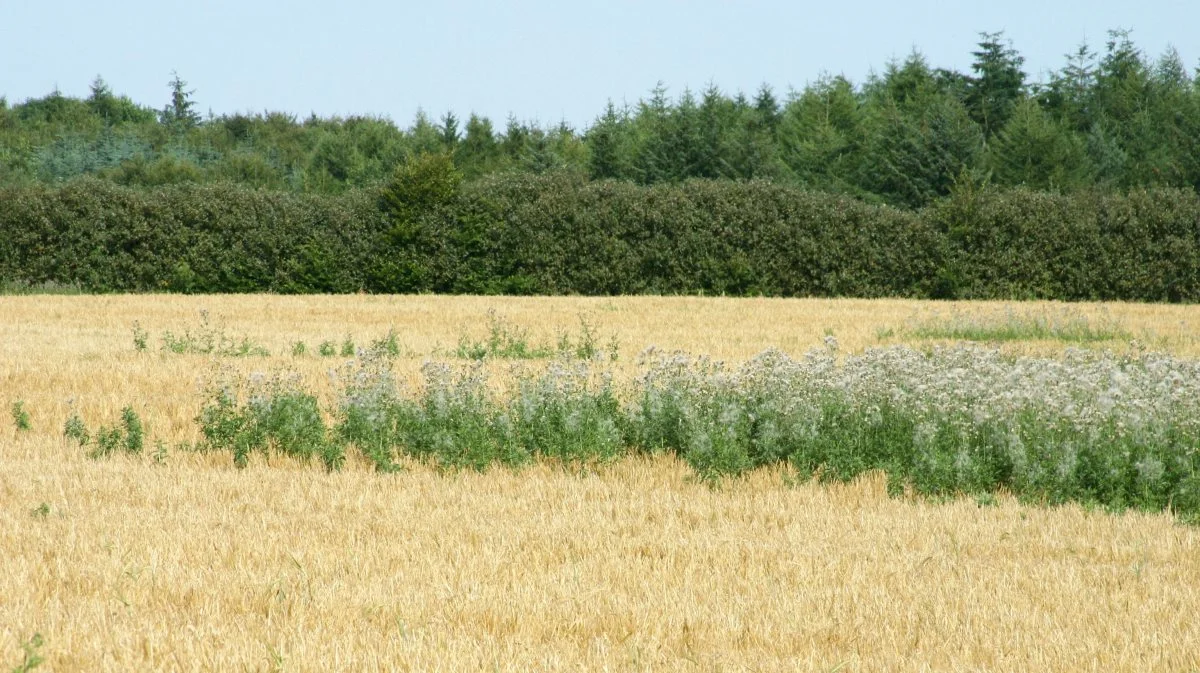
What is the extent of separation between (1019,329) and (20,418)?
15368 mm

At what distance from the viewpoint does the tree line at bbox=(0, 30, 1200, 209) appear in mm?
44719

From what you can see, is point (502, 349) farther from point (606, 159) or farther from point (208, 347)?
point (606, 159)

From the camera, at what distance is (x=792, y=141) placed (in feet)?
174

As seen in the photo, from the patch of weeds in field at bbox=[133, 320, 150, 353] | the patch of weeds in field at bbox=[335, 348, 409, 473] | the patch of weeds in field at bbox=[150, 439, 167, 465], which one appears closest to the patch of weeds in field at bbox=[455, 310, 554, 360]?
the patch of weeds in field at bbox=[133, 320, 150, 353]

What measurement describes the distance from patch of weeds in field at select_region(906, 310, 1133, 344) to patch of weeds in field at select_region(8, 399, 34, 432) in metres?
13.8

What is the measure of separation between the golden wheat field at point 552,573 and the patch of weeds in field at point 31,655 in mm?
16

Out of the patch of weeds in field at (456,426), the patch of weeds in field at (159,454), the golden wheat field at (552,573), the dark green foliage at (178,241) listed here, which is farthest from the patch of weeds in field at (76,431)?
the dark green foliage at (178,241)

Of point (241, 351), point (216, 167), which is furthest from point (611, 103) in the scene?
point (241, 351)

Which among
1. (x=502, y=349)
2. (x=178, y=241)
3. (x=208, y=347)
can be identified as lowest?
(x=502, y=349)

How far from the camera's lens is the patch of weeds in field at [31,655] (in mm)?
3962

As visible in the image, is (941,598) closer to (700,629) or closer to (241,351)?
A: (700,629)

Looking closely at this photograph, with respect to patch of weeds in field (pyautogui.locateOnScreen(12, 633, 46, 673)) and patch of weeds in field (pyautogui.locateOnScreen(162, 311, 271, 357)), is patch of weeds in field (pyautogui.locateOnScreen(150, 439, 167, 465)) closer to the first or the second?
patch of weeds in field (pyautogui.locateOnScreen(12, 633, 46, 673))

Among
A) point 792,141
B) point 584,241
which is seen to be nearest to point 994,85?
point 792,141

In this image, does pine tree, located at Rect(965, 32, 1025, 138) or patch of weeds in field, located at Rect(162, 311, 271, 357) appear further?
pine tree, located at Rect(965, 32, 1025, 138)
